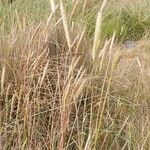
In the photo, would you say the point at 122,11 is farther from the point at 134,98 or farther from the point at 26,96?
the point at 26,96

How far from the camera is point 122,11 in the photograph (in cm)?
478

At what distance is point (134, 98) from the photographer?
8.02 ft

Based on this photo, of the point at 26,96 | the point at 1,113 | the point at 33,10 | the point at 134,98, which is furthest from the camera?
the point at 33,10

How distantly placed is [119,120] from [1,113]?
51 centimetres

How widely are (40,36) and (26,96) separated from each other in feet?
2.12

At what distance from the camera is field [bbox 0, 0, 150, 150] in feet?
6.30

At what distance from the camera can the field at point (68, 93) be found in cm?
192

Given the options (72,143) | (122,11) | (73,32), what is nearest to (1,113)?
(72,143)

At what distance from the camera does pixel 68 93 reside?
1.89 meters

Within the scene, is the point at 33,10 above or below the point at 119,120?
above

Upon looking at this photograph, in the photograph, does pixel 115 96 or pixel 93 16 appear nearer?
pixel 115 96

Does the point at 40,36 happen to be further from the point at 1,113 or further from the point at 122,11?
the point at 122,11

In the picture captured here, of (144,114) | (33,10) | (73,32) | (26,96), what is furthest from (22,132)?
(33,10)

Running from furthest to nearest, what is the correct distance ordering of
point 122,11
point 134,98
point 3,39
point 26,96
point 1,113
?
point 122,11 → point 3,39 → point 134,98 → point 1,113 → point 26,96
